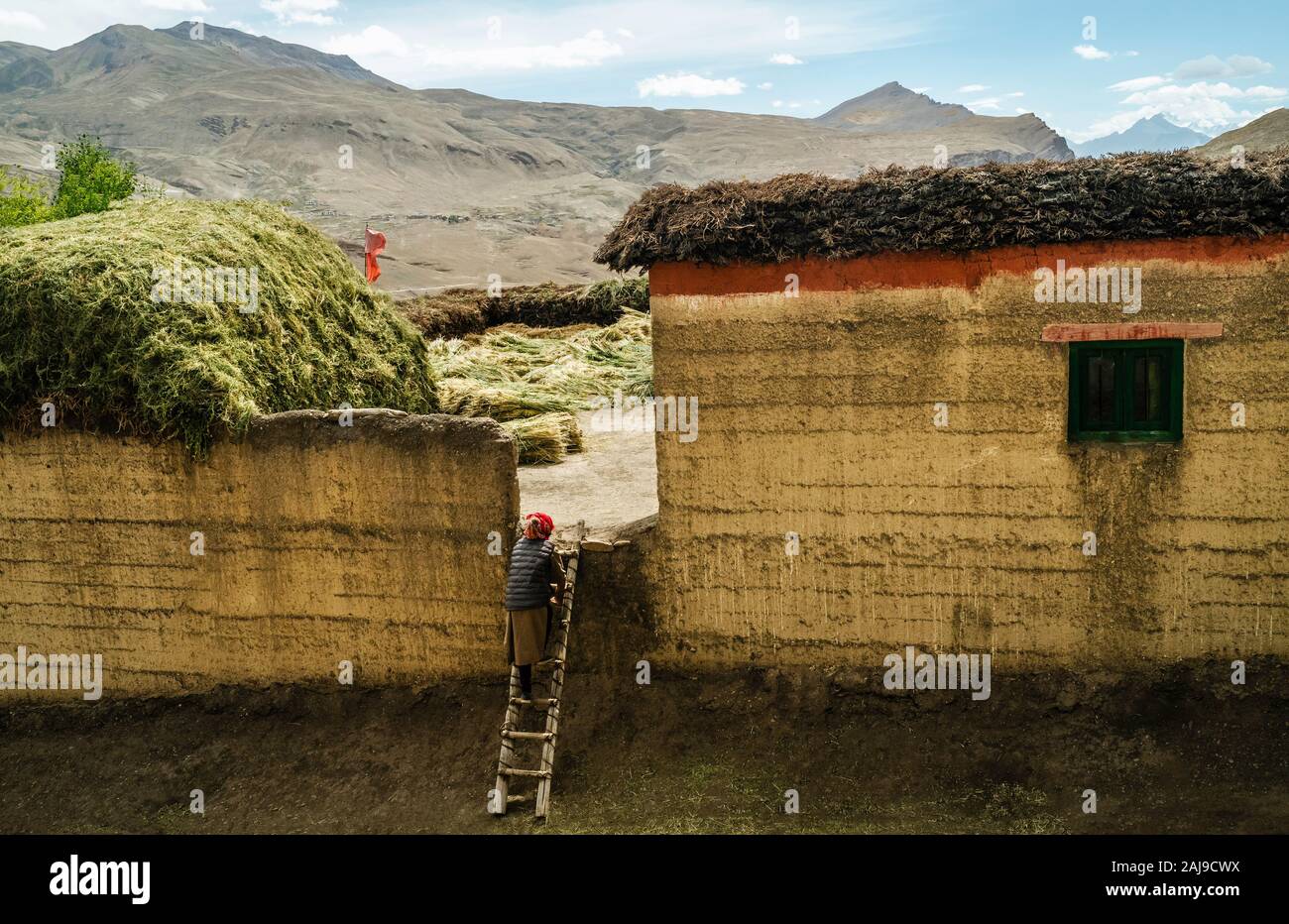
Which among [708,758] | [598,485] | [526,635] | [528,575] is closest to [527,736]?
[526,635]

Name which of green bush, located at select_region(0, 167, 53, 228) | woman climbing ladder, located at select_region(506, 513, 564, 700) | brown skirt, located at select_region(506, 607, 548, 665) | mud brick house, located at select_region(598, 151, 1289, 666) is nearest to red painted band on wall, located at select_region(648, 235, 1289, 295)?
mud brick house, located at select_region(598, 151, 1289, 666)

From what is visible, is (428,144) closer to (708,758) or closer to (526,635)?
(526,635)

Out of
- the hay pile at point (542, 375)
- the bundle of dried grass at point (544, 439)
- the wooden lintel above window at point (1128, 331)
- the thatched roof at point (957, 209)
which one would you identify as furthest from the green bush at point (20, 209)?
the wooden lintel above window at point (1128, 331)

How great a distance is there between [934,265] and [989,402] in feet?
3.39

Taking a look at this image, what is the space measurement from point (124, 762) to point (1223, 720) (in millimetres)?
8266

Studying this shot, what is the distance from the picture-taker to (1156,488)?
26.0 ft

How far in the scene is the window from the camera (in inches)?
308

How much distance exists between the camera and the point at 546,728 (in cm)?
783

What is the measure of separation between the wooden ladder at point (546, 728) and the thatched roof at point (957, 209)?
2.56m

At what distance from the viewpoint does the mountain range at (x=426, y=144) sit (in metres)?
70.4

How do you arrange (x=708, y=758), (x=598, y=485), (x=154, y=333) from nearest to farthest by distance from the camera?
1. (x=708, y=758)
2. (x=154, y=333)
3. (x=598, y=485)

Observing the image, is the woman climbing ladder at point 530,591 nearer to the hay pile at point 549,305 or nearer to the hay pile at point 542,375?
the hay pile at point 542,375

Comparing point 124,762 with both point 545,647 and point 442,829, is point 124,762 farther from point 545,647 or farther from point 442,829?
point 545,647

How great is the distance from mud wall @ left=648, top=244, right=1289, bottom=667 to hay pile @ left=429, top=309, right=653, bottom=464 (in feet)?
19.7
